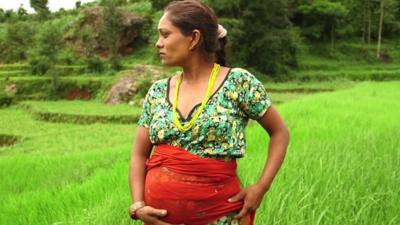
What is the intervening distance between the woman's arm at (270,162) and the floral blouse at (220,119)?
0.06m

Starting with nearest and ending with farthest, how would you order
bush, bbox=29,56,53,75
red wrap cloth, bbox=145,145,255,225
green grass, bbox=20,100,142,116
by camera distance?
1. red wrap cloth, bbox=145,145,255,225
2. green grass, bbox=20,100,142,116
3. bush, bbox=29,56,53,75

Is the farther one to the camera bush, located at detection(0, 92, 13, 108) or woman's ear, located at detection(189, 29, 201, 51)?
bush, located at detection(0, 92, 13, 108)

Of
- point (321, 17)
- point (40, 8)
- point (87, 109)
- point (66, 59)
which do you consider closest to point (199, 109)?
point (87, 109)

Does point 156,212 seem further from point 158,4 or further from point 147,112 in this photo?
point 158,4

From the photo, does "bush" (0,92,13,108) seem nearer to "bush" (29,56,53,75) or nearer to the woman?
"bush" (29,56,53,75)

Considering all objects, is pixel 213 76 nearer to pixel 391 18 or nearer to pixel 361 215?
pixel 361 215

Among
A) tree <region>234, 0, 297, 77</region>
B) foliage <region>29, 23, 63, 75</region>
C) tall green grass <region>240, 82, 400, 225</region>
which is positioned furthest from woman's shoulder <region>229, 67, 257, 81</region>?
tree <region>234, 0, 297, 77</region>

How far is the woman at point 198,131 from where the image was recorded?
172cm

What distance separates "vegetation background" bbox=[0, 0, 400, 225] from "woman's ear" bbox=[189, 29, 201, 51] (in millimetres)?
1131

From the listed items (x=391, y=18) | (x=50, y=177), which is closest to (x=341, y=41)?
(x=391, y=18)

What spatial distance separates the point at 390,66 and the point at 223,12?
10338 millimetres

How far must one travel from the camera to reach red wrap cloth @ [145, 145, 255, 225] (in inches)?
67.2

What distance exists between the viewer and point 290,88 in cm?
2042

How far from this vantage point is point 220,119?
1.72 m
